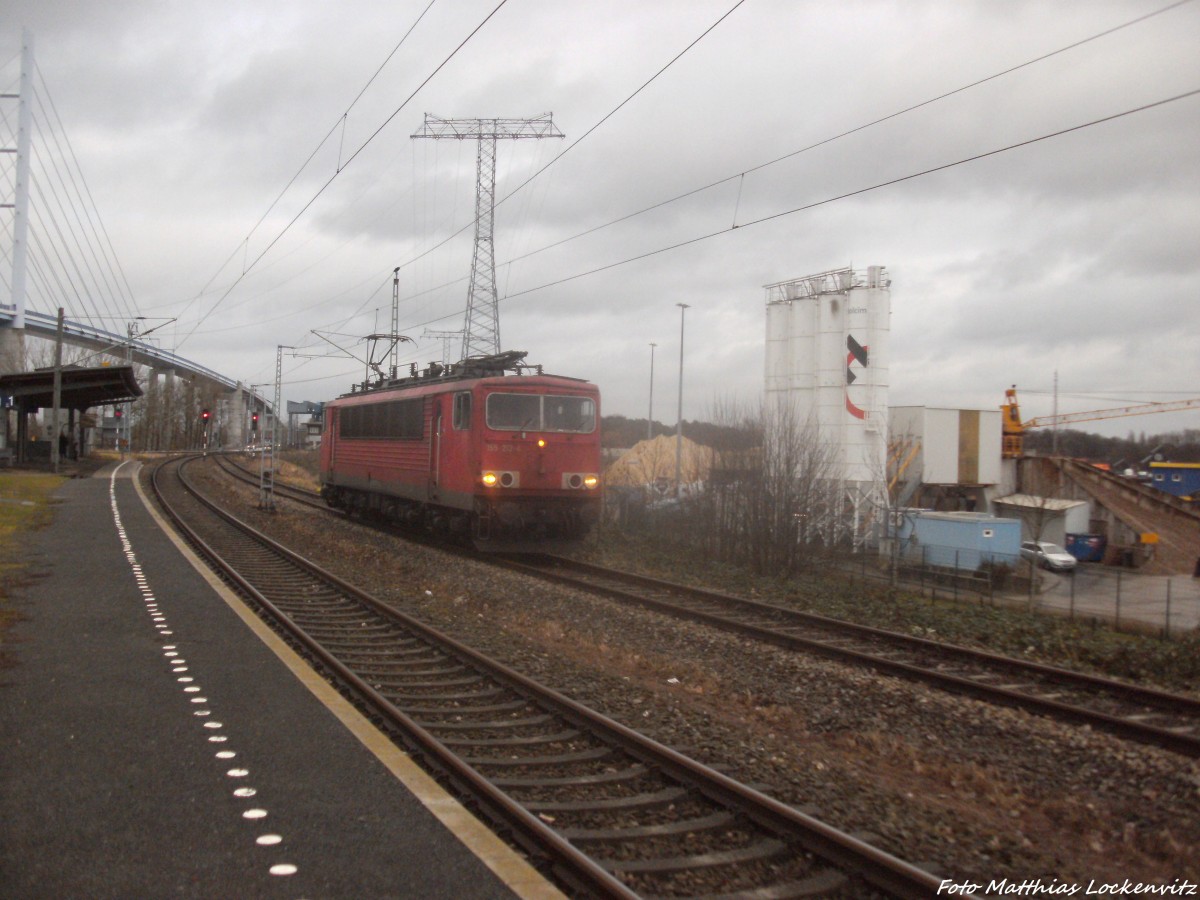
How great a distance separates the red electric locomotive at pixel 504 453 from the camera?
18.2 meters

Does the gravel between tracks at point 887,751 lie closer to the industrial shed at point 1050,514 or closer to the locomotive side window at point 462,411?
the locomotive side window at point 462,411

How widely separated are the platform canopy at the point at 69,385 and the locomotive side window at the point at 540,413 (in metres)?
29.2

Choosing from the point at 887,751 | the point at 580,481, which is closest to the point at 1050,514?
the point at 580,481

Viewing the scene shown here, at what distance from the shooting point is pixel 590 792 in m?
6.04

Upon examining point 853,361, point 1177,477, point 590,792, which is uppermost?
point 853,361

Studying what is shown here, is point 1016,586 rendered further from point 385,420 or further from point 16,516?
point 16,516

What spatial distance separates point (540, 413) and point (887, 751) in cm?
1208

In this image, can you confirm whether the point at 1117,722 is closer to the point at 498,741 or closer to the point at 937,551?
the point at 498,741

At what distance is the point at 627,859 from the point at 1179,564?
42127mm

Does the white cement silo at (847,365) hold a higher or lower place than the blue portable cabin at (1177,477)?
higher

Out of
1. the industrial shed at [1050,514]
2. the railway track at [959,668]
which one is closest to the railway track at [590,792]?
the railway track at [959,668]

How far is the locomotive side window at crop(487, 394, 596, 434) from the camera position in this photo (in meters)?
18.4

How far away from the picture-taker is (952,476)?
137ft

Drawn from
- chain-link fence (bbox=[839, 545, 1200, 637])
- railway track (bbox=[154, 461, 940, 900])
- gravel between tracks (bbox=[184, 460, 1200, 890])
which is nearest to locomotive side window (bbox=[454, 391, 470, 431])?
gravel between tracks (bbox=[184, 460, 1200, 890])
